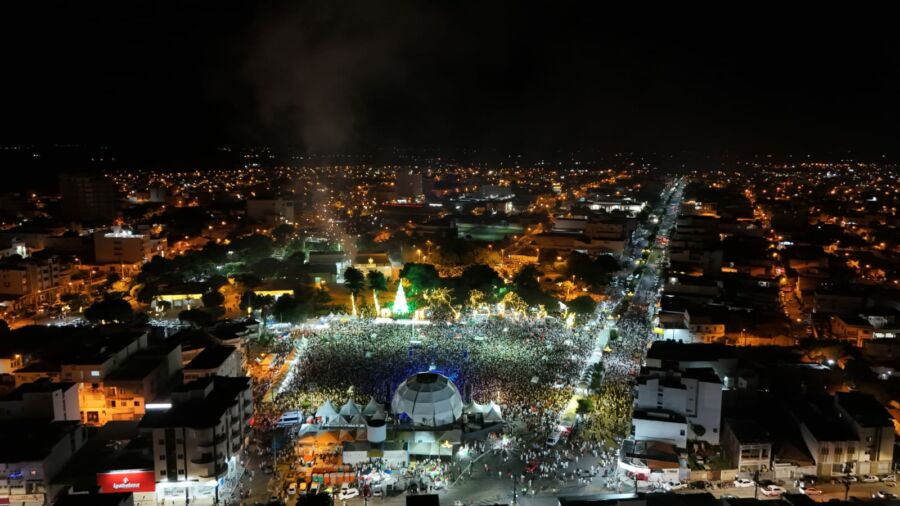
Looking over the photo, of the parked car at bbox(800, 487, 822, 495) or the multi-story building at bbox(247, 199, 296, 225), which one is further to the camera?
the multi-story building at bbox(247, 199, 296, 225)

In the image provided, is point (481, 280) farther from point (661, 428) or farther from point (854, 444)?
point (854, 444)

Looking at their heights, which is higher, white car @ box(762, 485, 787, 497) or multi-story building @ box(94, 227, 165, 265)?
multi-story building @ box(94, 227, 165, 265)

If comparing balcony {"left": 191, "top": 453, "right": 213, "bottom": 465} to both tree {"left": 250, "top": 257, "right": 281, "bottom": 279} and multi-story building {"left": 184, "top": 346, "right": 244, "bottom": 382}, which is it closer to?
multi-story building {"left": 184, "top": 346, "right": 244, "bottom": 382}

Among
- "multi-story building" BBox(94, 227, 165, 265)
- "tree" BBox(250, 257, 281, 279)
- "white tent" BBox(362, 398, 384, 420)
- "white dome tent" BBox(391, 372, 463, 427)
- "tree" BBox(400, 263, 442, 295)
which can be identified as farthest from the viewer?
"multi-story building" BBox(94, 227, 165, 265)

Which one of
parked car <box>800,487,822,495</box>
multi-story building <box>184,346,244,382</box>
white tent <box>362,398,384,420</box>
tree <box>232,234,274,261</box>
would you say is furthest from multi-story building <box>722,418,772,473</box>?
tree <box>232,234,274,261</box>

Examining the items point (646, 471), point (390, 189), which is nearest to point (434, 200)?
point (390, 189)

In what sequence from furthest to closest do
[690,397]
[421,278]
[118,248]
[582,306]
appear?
[118,248], [421,278], [582,306], [690,397]

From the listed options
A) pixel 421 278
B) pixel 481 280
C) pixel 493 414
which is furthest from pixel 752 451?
pixel 421 278
